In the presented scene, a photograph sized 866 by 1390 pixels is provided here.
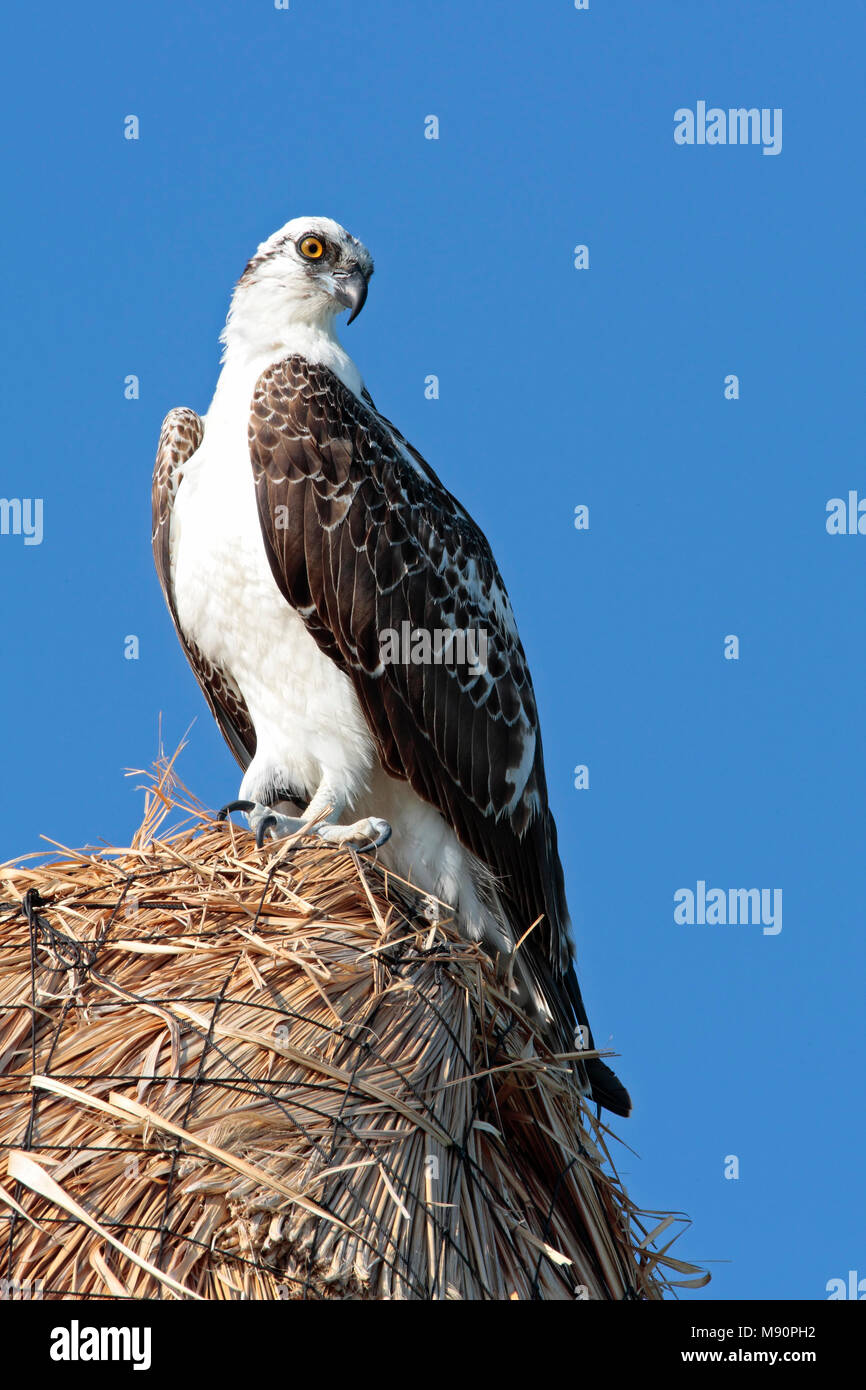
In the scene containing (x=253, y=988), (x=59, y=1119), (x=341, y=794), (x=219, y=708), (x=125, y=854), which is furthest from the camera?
(x=219, y=708)

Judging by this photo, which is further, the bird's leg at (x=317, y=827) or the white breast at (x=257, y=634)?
the white breast at (x=257, y=634)

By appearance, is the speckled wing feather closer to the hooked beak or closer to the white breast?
the white breast

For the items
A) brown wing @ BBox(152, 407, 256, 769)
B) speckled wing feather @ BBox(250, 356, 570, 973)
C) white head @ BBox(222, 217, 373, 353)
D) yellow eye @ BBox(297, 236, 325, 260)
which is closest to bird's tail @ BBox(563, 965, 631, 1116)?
speckled wing feather @ BBox(250, 356, 570, 973)

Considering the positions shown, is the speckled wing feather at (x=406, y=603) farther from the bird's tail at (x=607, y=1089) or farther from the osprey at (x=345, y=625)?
the bird's tail at (x=607, y=1089)

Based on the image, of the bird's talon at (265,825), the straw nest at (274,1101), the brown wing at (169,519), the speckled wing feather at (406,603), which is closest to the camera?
the straw nest at (274,1101)

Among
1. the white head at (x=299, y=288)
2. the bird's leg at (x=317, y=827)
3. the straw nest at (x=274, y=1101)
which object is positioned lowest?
the straw nest at (x=274, y=1101)

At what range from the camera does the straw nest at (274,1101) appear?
12.1 feet

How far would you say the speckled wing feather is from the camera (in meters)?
5.86

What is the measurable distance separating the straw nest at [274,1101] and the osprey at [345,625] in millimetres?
906

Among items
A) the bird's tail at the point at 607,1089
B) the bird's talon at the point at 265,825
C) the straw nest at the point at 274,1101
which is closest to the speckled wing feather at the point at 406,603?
the bird's tail at the point at 607,1089
